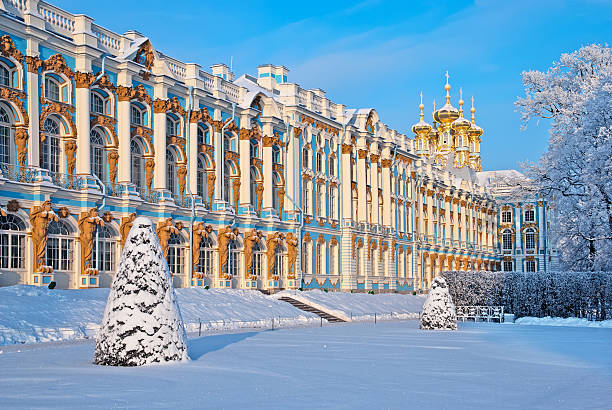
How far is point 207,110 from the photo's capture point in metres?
36.5

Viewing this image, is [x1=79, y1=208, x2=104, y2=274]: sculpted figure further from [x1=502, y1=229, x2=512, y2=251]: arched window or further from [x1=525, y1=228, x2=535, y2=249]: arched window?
[x1=502, y1=229, x2=512, y2=251]: arched window

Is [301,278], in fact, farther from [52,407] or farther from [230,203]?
[52,407]

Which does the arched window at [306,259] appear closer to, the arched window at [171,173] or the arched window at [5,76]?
the arched window at [171,173]

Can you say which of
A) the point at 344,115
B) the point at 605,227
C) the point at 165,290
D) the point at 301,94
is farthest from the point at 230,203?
the point at 165,290

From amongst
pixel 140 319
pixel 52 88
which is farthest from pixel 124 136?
pixel 140 319

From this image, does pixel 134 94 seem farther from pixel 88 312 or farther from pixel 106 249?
pixel 88 312

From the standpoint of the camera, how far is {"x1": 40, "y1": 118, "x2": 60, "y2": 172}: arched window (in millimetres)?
27594

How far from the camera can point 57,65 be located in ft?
90.9

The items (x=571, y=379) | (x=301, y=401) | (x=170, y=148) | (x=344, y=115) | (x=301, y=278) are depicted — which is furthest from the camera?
(x=344, y=115)

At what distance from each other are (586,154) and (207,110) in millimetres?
16506

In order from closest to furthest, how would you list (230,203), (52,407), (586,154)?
(52,407)
(586,154)
(230,203)

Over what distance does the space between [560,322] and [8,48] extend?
931 inches

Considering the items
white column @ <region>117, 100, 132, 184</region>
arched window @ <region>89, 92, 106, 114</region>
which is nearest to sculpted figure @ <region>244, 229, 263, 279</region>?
white column @ <region>117, 100, 132, 184</region>

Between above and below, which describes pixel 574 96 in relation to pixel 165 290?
above
